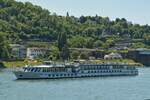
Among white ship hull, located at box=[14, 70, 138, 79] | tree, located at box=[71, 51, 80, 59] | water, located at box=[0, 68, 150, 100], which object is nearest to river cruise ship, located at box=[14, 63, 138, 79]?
white ship hull, located at box=[14, 70, 138, 79]

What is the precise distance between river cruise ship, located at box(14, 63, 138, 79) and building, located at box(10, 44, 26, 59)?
72753mm

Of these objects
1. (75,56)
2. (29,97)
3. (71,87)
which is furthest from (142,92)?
(75,56)

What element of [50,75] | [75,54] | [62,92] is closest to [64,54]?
[75,54]

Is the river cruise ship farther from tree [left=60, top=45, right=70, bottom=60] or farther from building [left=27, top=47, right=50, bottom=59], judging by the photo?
building [left=27, top=47, right=50, bottom=59]

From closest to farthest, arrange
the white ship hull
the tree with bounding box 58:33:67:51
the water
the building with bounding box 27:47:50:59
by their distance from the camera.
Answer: the water → the white ship hull → the building with bounding box 27:47:50:59 → the tree with bounding box 58:33:67:51

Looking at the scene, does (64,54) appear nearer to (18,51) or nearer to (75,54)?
(75,54)

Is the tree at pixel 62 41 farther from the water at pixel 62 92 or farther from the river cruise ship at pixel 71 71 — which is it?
the water at pixel 62 92

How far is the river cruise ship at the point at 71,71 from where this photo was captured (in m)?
97.9

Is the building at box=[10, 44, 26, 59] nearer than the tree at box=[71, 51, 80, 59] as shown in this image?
Yes

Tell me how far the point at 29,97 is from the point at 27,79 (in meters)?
29.4

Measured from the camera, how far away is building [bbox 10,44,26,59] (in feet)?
615

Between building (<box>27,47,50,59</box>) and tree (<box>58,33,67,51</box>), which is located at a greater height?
tree (<box>58,33,67,51</box>)

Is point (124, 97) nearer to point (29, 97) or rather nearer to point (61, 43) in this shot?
point (29, 97)

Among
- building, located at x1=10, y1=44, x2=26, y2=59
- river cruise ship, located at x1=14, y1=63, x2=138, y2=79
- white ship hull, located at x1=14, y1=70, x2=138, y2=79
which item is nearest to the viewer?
white ship hull, located at x1=14, y1=70, x2=138, y2=79
